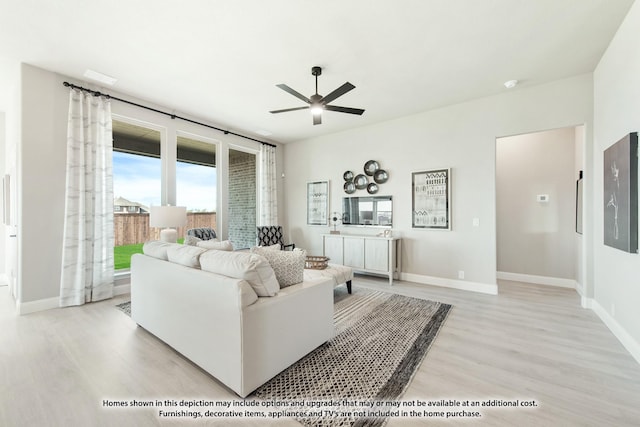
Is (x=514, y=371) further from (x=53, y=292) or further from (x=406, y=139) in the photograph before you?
(x=53, y=292)

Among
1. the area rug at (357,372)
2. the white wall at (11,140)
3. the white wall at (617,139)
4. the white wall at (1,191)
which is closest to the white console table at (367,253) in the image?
the area rug at (357,372)

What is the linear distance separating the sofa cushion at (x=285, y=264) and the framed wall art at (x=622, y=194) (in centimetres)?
274

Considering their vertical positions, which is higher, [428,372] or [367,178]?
[367,178]

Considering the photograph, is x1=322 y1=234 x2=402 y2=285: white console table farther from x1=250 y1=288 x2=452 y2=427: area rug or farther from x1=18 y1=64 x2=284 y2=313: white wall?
x1=18 y1=64 x2=284 y2=313: white wall

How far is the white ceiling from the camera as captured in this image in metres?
2.29

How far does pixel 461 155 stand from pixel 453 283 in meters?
2.07

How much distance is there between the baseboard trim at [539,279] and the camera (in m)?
4.21

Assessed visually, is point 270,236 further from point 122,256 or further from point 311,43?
point 311,43

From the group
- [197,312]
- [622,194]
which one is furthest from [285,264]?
[622,194]

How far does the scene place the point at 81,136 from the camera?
3529 mm

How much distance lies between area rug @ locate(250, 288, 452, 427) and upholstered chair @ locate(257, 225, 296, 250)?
274 centimetres

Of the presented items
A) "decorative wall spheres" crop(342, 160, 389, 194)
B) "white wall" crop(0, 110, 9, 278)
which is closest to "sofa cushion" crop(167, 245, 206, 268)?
"decorative wall spheres" crop(342, 160, 389, 194)

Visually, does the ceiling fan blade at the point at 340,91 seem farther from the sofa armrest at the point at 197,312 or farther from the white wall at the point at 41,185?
the white wall at the point at 41,185

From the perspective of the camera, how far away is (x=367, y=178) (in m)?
5.25
